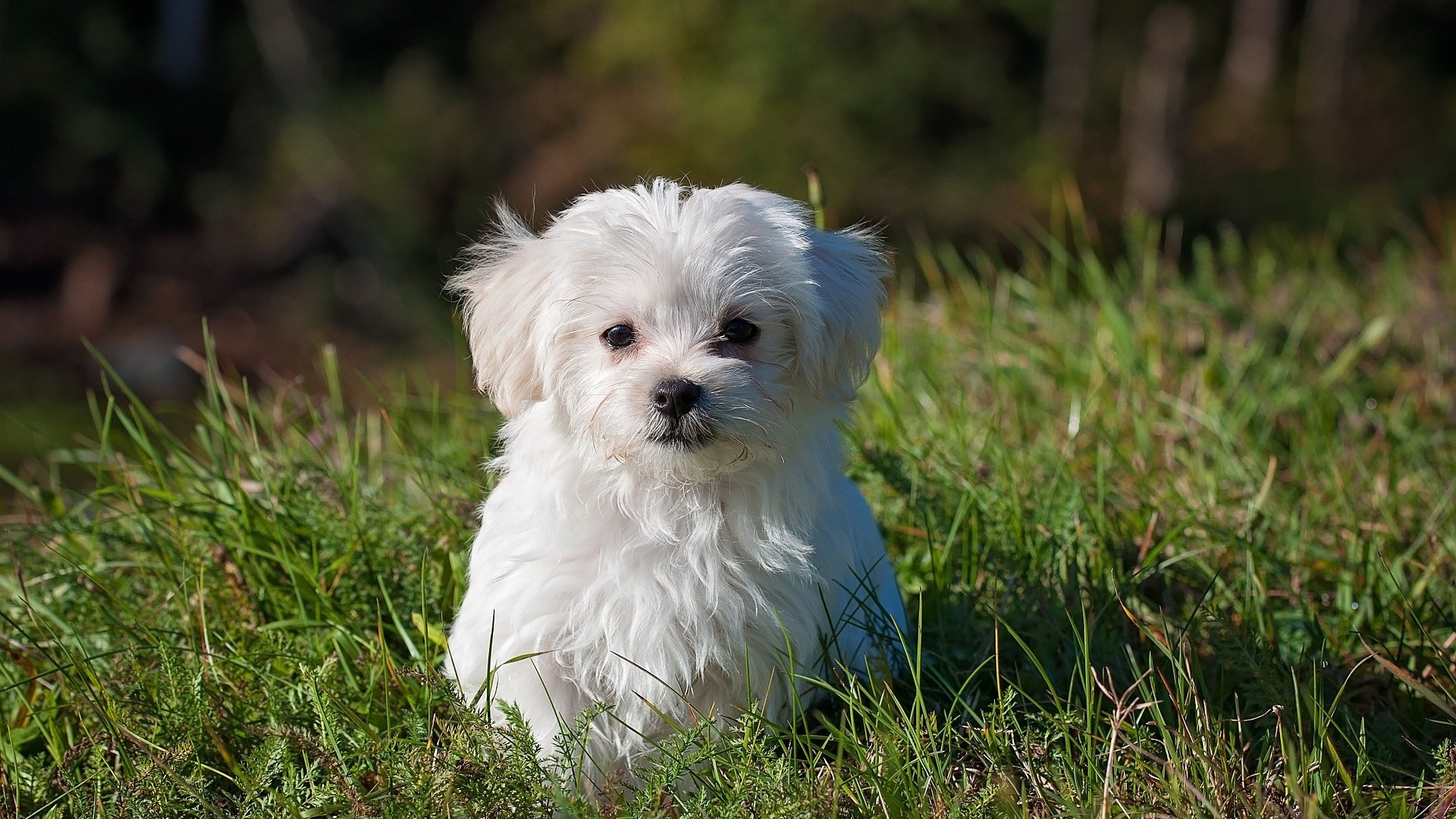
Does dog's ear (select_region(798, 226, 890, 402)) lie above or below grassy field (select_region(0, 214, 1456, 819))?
above

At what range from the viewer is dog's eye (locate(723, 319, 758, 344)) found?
10.0 ft

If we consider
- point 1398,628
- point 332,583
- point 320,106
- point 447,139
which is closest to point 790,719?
point 332,583

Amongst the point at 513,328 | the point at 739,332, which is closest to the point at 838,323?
the point at 739,332

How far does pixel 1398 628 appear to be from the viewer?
362 cm

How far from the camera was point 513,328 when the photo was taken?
3.08 m

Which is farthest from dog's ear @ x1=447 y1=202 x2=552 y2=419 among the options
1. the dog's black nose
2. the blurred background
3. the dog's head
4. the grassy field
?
the blurred background

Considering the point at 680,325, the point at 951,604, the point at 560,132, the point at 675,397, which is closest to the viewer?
the point at 675,397

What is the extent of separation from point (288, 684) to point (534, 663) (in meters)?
0.69

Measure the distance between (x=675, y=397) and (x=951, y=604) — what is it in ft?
3.93

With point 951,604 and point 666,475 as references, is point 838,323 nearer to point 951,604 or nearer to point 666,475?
point 666,475

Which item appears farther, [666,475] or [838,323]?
[838,323]

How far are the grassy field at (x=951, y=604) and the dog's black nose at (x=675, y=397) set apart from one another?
2.34 feet

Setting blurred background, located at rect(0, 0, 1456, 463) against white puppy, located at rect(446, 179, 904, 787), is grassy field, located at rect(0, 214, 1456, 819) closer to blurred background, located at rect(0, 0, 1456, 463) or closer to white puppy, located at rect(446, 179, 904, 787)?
white puppy, located at rect(446, 179, 904, 787)

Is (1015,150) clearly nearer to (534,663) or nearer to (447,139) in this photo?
(447,139)
